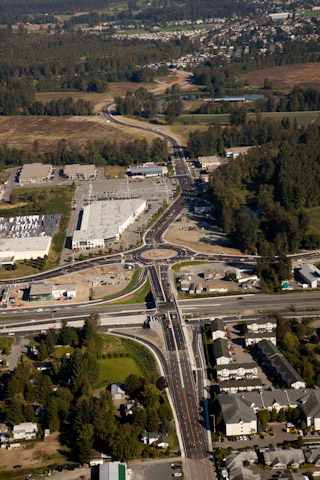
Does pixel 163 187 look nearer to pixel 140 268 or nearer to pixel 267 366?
pixel 140 268

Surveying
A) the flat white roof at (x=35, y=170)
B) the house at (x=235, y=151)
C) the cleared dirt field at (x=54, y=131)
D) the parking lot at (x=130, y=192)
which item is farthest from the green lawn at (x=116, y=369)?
the cleared dirt field at (x=54, y=131)

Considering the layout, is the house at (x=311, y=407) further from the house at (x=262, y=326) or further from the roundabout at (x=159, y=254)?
the roundabout at (x=159, y=254)

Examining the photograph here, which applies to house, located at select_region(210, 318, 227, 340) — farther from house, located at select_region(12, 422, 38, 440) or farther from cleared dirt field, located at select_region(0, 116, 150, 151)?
cleared dirt field, located at select_region(0, 116, 150, 151)

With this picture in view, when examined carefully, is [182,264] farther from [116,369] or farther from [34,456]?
[34,456]

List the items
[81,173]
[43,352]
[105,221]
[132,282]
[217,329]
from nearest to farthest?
[43,352] < [217,329] < [132,282] < [105,221] < [81,173]

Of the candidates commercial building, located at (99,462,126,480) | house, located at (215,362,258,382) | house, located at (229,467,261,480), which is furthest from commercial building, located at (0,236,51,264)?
house, located at (229,467,261,480)

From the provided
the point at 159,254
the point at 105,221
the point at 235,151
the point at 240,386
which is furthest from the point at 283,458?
the point at 235,151

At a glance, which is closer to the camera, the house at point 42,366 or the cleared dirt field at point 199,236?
the house at point 42,366
